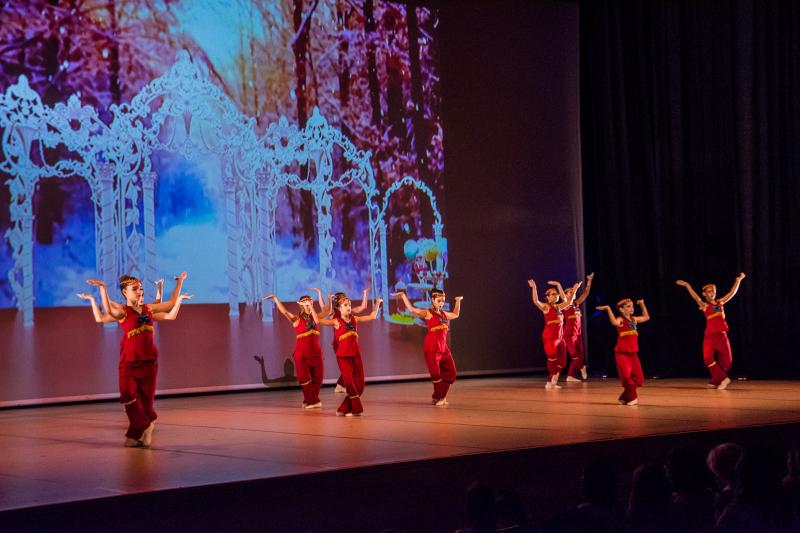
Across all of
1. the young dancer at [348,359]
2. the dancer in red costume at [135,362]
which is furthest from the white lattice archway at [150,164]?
the dancer in red costume at [135,362]

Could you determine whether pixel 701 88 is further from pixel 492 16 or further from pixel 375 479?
pixel 375 479

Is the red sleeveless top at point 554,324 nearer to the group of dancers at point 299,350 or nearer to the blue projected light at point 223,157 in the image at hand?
the blue projected light at point 223,157

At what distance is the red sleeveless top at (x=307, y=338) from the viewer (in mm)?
10547

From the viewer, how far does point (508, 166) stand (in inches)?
587

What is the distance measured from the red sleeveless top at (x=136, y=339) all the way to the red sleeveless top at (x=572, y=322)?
7318 mm

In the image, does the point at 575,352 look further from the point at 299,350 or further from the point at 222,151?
the point at 222,151

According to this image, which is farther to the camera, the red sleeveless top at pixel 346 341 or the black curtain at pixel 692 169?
the black curtain at pixel 692 169

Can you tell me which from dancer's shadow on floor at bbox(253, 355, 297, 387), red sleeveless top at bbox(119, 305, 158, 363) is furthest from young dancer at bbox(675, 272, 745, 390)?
red sleeveless top at bbox(119, 305, 158, 363)

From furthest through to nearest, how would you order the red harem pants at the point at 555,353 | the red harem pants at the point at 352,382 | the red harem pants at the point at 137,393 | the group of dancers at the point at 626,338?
the red harem pants at the point at 555,353 < the group of dancers at the point at 626,338 < the red harem pants at the point at 352,382 < the red harem pants at the point at 137,393

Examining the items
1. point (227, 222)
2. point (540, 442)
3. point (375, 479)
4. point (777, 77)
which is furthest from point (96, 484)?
point (777, 77)

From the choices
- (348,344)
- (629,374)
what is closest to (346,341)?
(348,344)

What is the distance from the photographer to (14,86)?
1091 cm

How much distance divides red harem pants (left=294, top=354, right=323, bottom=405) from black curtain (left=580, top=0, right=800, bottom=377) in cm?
560

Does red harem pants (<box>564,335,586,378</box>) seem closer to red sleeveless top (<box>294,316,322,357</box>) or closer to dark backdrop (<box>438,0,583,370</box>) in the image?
dark backdrop (<box>438,0,583,370</box>)
